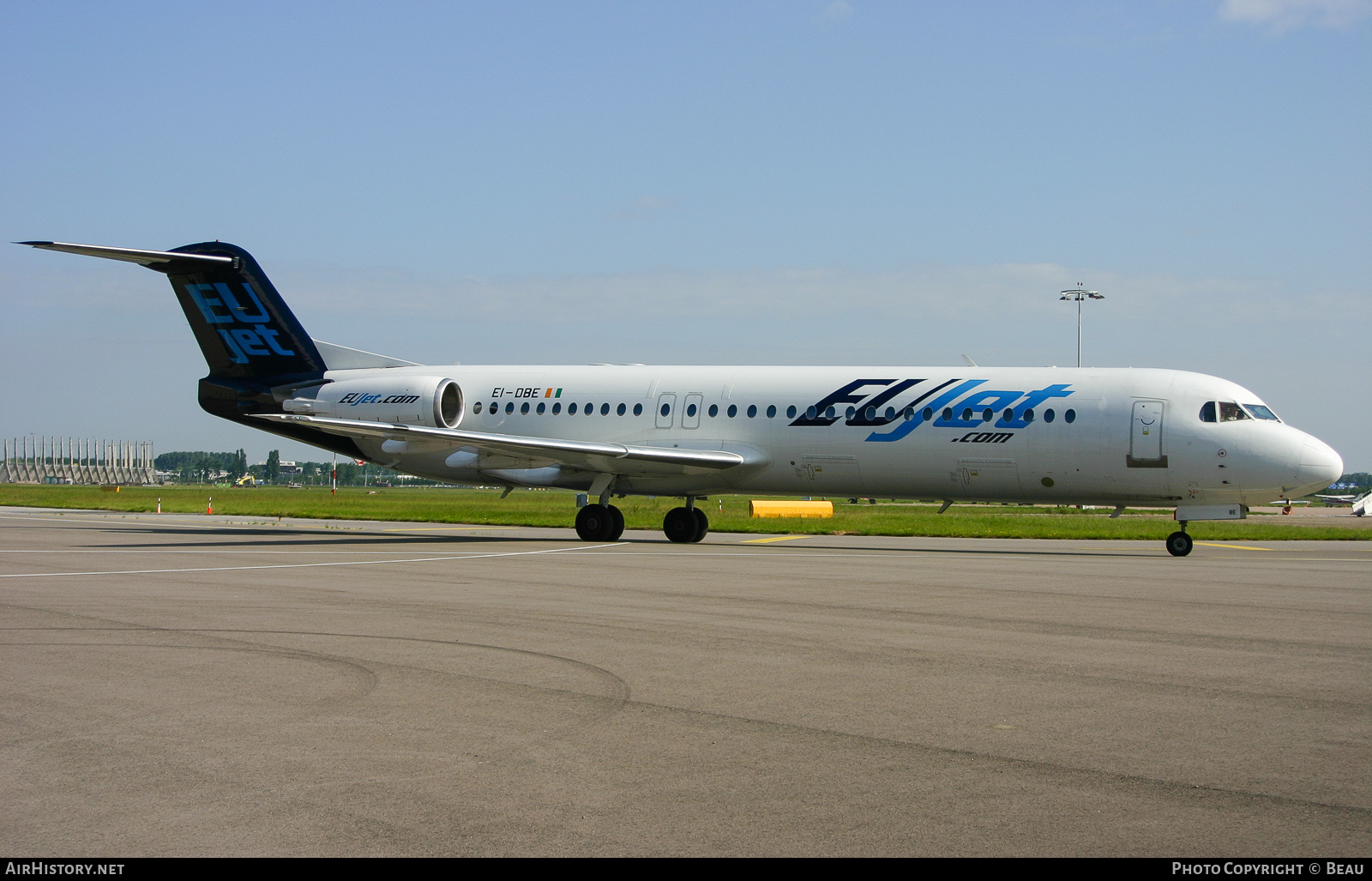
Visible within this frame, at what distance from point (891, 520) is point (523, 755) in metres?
29.7

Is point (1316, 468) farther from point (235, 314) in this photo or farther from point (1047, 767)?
point (235, 314)

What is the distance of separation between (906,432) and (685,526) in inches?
213

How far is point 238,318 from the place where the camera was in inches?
1062

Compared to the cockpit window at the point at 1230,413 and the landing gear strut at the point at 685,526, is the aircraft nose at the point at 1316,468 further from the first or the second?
the landing gear strut at the point at 685,526

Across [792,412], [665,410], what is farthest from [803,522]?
[792,412]

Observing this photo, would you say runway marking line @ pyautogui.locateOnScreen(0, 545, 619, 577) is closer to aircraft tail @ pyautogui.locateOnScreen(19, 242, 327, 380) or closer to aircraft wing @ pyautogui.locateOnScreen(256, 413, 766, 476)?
aircraft wing @ pyautogui.locateOnScreen(256, 413, 766, 476)

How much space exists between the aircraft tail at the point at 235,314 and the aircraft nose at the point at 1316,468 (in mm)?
21579

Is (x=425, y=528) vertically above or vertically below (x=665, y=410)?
below

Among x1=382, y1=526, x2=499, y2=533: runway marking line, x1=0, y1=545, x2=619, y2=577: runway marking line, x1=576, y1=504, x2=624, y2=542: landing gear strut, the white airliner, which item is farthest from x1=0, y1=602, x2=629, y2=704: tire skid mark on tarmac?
x1=382, y1=526, x2=499, y2=533: runway marking line

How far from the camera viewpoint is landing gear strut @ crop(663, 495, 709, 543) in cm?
2488

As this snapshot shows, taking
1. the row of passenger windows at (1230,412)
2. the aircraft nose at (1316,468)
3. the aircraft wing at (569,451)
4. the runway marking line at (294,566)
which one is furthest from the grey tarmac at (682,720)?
the aircraft wing at (569,451)

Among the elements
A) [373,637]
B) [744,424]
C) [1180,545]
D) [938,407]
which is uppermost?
[938,407]

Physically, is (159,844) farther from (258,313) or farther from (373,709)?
(258,313)

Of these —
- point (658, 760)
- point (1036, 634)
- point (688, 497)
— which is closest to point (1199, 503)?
point (688, 497)
